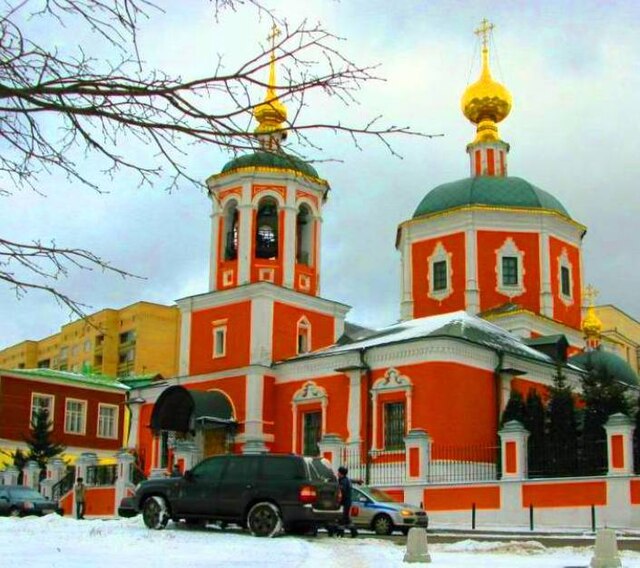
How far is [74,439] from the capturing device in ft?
145

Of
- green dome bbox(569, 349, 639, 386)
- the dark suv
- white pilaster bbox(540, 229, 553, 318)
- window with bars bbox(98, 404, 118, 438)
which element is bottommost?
the dark suv

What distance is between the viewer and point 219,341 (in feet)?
109

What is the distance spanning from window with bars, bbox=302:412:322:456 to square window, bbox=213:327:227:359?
388 cm

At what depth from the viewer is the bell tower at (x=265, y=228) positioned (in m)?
32.8

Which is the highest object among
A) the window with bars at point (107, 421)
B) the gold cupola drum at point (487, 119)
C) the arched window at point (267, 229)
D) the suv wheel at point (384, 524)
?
the gold cupola drum at point (487, 119)

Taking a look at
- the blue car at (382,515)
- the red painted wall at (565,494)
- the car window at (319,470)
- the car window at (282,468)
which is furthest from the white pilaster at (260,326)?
the car window at (282,468)

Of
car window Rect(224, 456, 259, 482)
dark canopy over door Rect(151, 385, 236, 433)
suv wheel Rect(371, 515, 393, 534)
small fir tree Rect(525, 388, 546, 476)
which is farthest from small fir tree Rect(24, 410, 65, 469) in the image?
car window Rect(224, 456, 259, 482)

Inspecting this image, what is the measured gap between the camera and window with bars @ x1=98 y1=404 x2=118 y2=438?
46000mm

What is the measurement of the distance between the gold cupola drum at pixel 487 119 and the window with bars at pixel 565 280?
5.14 m

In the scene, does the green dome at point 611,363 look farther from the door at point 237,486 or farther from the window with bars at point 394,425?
the door at point 237,486

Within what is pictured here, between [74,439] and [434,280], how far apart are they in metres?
17.8

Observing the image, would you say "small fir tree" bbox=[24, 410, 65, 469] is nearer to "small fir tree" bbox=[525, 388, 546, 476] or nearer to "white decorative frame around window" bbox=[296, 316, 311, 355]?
"white decorative frame around window" bbox=[296, 316, 311, 355]

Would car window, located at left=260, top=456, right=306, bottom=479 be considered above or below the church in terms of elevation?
below

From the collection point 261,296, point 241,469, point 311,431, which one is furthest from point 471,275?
point 241,469
